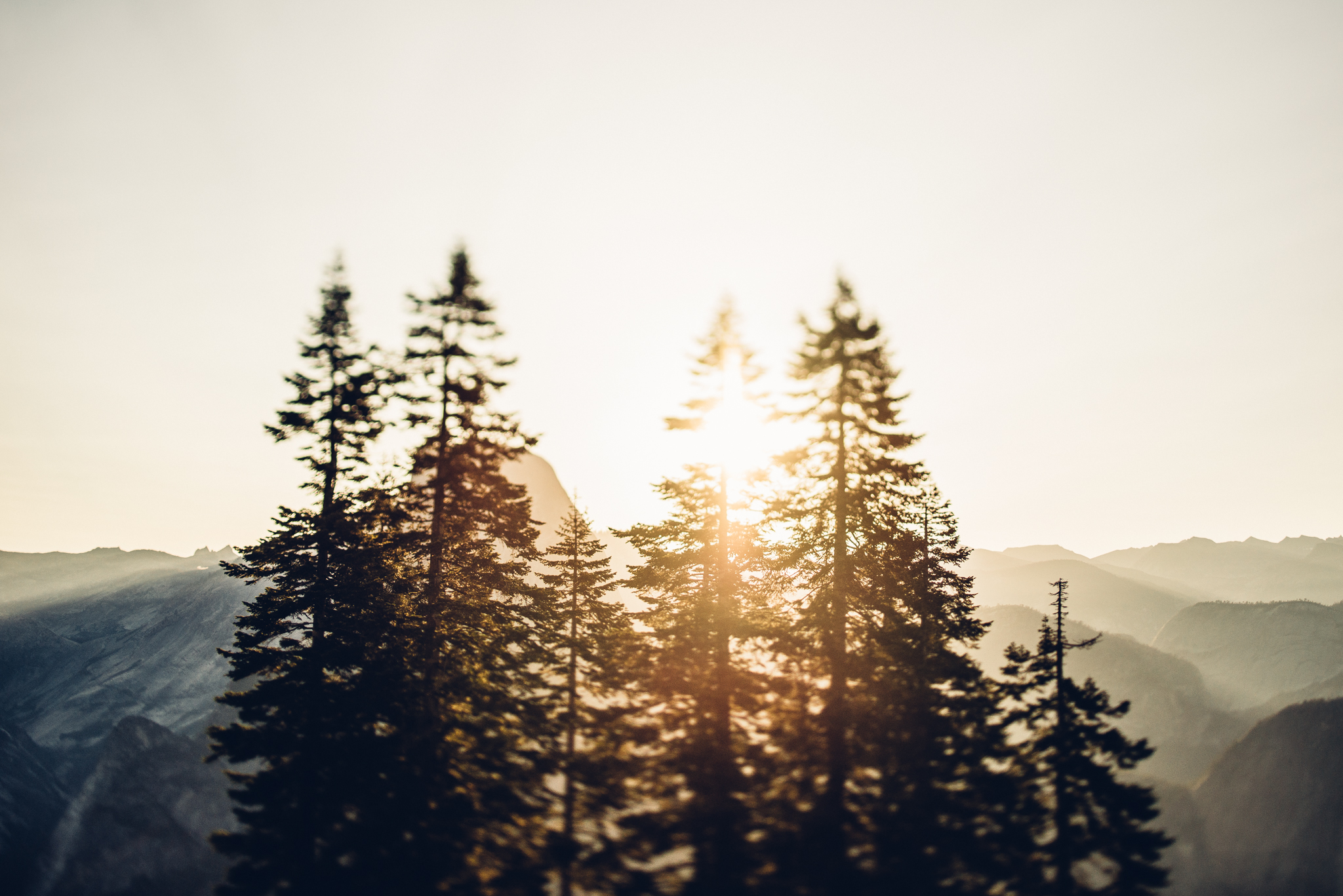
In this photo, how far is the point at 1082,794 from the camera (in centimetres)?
1505

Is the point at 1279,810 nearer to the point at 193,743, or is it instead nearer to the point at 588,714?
the point at 588,714

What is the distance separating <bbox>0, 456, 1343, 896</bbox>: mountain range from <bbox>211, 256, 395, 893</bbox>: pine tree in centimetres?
596

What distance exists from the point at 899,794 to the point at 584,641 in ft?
42.3

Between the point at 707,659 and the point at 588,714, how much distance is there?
423 cm

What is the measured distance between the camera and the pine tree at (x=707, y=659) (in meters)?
12.6

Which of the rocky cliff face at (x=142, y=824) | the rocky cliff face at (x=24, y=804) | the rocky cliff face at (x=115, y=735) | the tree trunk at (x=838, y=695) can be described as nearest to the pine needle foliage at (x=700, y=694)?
the tree trunk at (x=838, y=695)

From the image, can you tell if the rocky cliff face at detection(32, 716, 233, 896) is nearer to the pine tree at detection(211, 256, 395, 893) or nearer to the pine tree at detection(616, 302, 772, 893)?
the pine tree at detection(211, 256, 395, 893)

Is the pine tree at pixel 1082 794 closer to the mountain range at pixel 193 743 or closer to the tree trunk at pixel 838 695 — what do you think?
the tree trunk at pixel 838 695

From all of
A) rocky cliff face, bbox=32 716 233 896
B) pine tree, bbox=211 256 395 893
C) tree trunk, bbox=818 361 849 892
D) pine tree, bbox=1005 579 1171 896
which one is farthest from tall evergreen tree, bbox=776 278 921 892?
rocky cliff face, bbox=32 716 233 896

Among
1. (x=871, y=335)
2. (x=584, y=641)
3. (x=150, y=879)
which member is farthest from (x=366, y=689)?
(x=150, y=879)

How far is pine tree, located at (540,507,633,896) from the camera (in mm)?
12828

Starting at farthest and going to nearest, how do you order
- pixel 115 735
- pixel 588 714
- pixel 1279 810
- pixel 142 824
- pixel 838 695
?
pixel 1279 810 → pixel 115 735 → pixel 142 824 → pixel 588 714 → pixel 838 695

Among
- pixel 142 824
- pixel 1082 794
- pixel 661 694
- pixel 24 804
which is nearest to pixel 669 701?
pixel 661 694

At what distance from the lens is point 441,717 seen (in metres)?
15.2
